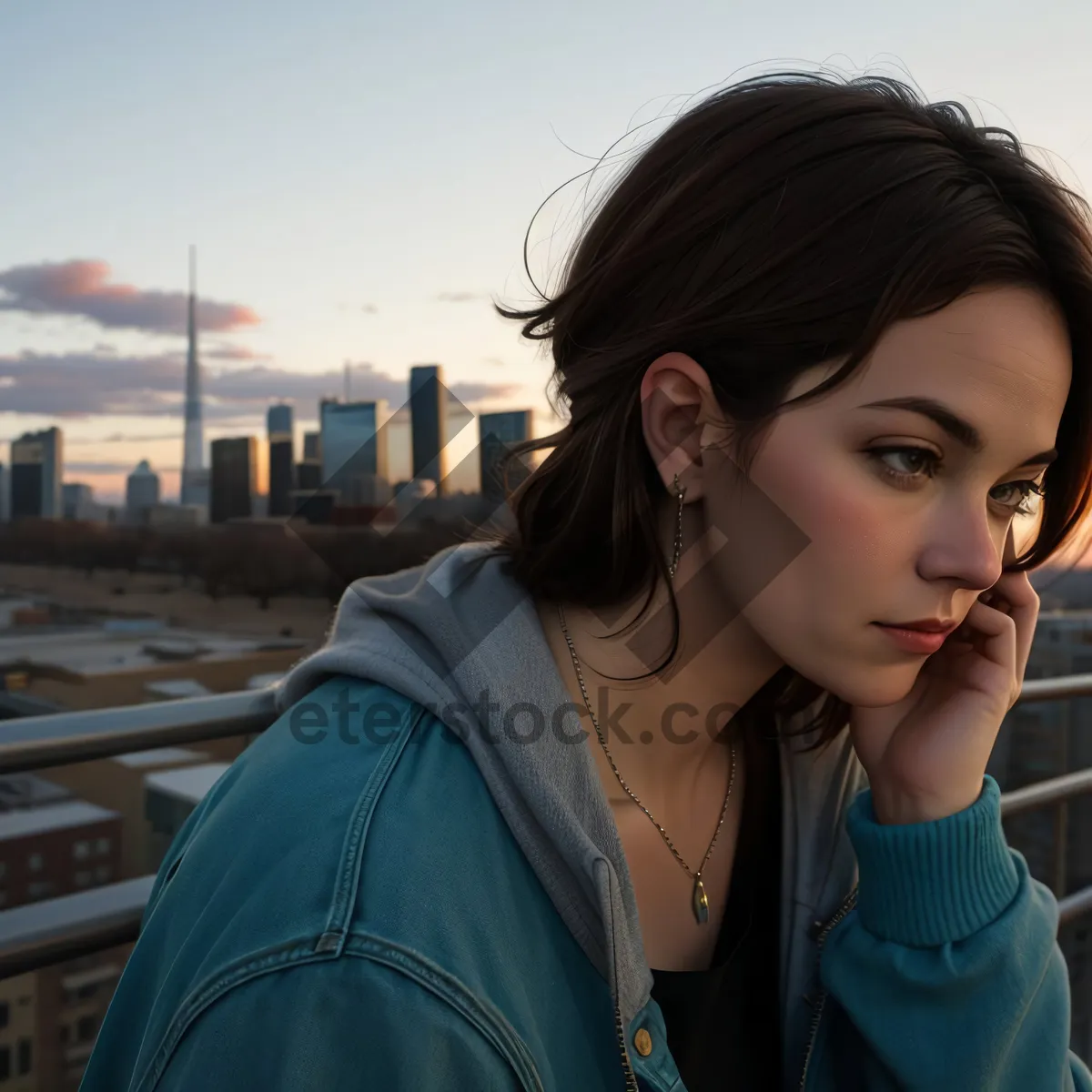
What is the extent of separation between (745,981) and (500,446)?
849 mm

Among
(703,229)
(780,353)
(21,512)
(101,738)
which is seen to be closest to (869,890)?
(780,353)

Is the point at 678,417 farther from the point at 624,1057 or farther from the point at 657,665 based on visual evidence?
the point at 624,1057

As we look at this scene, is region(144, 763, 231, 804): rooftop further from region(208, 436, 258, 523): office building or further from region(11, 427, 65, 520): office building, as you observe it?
region(11, 427, 65, 520): office building

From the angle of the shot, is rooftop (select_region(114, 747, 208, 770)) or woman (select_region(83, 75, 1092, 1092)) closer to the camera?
woman (select_region(83, 75, 1092, 1092))

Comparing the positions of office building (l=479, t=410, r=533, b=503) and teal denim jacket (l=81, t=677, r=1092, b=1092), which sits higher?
office building (l=479, t=410, r=533, b=503)

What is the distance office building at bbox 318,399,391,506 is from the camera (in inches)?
54.3

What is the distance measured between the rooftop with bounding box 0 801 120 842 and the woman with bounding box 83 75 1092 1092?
60cm

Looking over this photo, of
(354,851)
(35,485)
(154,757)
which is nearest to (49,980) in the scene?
(154,757)

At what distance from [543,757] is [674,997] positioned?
42 centimetres

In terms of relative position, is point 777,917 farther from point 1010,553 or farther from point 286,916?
point 286,916

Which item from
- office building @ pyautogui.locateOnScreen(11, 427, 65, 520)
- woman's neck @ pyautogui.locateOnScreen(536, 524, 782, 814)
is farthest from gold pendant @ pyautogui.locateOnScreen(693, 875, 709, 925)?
office building @ pyautogui.locateOnScreen(11, 427, 65, 520)

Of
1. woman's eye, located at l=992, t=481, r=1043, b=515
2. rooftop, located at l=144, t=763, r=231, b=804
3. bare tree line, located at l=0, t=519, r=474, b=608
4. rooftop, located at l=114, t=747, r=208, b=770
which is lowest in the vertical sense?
rooftop, located at l=144, t=763, r=231, b=804

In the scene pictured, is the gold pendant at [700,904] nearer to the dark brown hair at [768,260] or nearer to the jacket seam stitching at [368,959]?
the dark brown hair at [768,260]

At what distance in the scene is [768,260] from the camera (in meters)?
1.01
